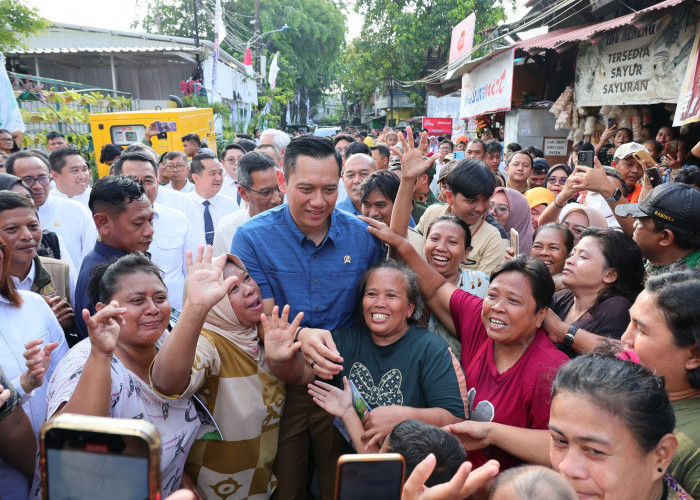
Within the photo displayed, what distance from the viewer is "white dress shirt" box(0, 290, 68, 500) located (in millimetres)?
1870

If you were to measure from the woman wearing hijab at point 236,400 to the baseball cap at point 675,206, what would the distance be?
2130 millimetres

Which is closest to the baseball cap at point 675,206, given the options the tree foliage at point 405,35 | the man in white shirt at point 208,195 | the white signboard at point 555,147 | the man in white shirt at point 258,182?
the man in white shirt at point 258,182

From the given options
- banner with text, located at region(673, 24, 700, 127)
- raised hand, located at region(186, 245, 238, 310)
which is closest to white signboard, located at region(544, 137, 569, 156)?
banner with text, located at region(673, 24, 700, 127)

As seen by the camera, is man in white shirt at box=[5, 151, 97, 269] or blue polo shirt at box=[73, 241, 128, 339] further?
man in white shirt at box=[5, 151, 97, 269]

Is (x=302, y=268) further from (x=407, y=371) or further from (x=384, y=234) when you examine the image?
(x=407, y=371)

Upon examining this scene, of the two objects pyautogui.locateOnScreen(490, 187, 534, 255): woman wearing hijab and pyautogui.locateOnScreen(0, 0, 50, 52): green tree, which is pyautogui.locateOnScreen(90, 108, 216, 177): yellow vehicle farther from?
pyautogui.locateOnScreen(490, 187, 534, 255): woman wearing hijab

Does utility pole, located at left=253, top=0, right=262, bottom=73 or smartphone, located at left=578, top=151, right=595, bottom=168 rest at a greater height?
utility pole, located at left=253, top=0, right=262, bottom=73

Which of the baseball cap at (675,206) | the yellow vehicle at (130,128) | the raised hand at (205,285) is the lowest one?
the raised hand at (205,285)

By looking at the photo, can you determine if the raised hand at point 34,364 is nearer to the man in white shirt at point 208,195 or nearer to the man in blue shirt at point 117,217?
the man in blue shirt at point 117,217

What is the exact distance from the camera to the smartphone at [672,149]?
235 inches

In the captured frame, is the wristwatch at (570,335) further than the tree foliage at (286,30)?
No

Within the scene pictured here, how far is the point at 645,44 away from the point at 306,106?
139 feet

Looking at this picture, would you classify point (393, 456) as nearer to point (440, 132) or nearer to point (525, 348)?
point (525, 348)

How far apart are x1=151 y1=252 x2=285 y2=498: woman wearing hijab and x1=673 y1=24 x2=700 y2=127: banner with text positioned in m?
4.86
